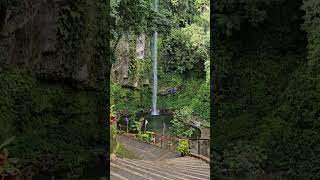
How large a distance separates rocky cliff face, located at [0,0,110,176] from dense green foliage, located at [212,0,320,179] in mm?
903

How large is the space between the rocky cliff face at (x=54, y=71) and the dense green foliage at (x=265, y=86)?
90 cm

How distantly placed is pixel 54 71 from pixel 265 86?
59.2 inches

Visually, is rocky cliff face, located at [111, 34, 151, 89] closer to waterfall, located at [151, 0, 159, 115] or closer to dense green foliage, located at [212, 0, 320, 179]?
waterfall, located at [151, 0, 159, 115]

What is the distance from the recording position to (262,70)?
265 cm

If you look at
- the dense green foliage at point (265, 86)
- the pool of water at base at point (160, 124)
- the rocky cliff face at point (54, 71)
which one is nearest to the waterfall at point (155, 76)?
the pool of water at base at point (160, 124)

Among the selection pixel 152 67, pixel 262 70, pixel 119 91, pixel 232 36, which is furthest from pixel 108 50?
pixel 152 67

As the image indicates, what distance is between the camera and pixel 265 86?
2650mm

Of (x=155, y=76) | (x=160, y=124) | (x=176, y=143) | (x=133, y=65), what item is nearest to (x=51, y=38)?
(x=176, y=143)

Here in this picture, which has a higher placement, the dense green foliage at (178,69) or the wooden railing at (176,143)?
the dense green foliage at (178,69)

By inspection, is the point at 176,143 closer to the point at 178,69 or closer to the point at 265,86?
the point at 178,69

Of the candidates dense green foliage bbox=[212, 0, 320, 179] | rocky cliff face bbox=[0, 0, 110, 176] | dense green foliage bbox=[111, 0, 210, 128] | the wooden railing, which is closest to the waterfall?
dense green foliage bbox=[111, 0, 210, 128]

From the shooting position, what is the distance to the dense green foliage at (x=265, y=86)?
2.56m

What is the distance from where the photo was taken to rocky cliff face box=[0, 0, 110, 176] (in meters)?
2.74

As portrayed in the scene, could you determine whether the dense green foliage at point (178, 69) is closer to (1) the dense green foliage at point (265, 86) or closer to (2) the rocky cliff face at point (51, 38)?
(2) the rocky cliff face at point (51, 38)
